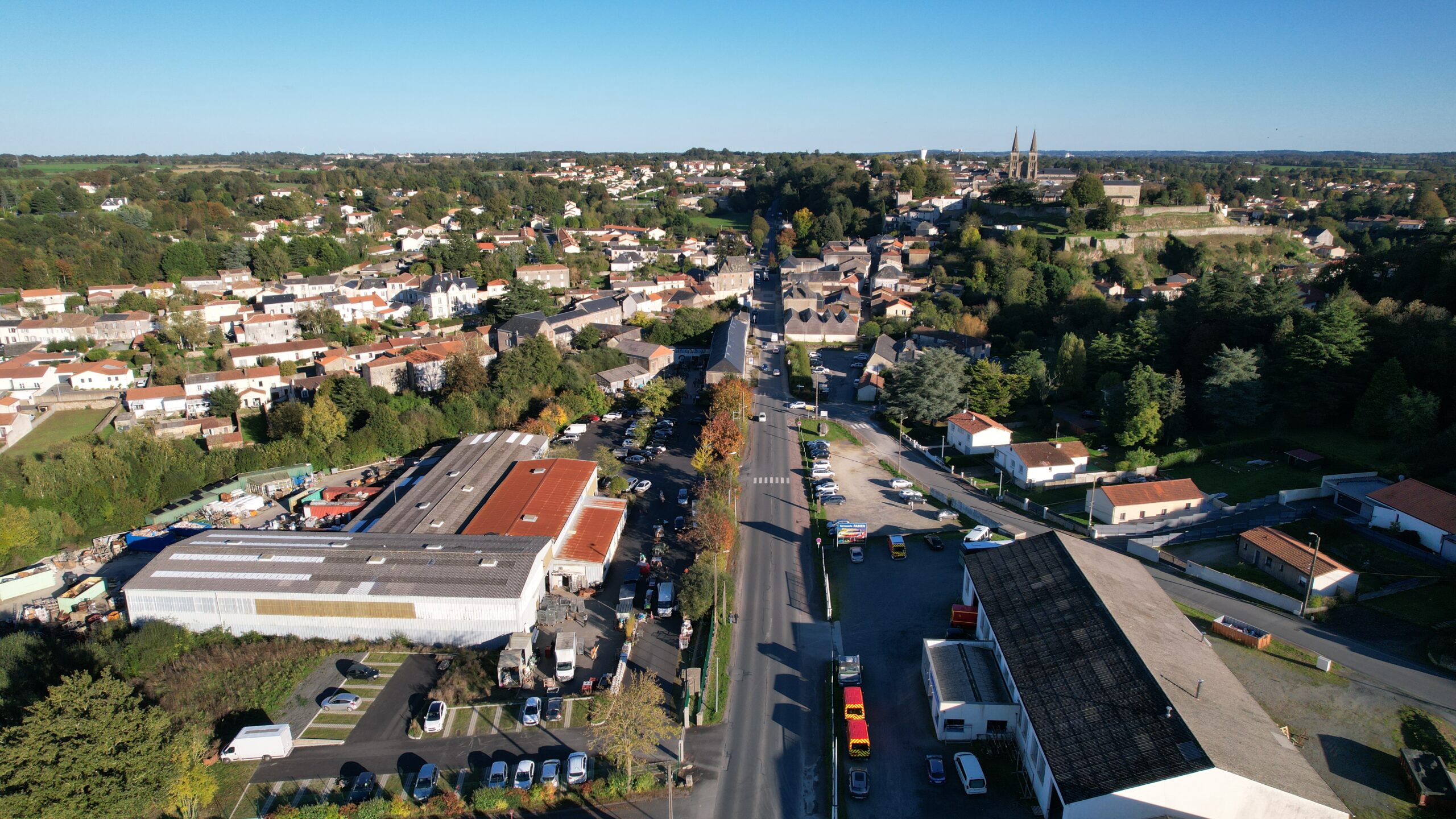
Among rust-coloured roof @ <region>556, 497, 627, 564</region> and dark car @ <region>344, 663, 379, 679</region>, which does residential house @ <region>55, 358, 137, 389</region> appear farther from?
dark car @ <region>344, 663, 379, 679</region>

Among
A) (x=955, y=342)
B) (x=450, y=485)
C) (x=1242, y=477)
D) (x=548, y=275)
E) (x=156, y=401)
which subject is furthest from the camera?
(x=548, y=275)

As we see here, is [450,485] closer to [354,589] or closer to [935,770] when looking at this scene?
[354,589]

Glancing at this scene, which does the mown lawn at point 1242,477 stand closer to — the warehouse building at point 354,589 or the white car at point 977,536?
the white car at point 977,536

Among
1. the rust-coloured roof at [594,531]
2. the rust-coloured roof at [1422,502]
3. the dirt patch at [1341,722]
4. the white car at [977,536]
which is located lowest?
the dirt patch at [1341,722]

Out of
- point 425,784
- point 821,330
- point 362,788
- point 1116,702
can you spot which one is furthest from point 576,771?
point 821,330

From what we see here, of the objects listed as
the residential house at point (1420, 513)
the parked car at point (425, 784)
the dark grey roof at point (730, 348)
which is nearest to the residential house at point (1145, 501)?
the residential house at point (1420, 513)

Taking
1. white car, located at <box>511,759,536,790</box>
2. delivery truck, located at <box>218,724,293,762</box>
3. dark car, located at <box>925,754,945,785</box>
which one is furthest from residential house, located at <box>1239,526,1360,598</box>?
delivery truck, located at <box>218,724,293,762</box>

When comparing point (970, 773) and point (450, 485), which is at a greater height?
point (450, 485)
